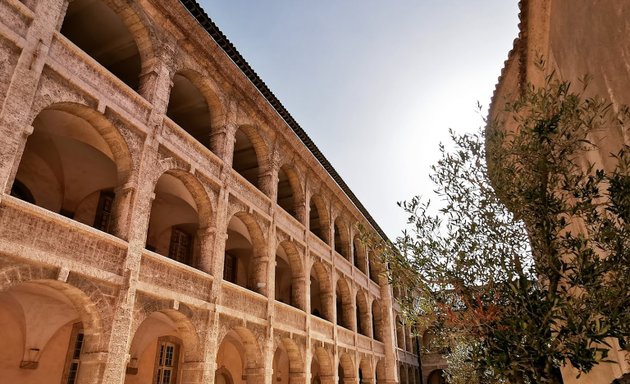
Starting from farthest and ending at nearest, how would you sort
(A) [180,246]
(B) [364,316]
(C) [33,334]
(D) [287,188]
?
1. (B) [364,316]
2. (D) [287,188]
3. (A) [180,246]
4. (C) [33,334]

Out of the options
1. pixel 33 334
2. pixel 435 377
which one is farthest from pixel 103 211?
pixel 435 377

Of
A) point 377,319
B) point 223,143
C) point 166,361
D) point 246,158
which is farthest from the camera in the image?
point 377,319

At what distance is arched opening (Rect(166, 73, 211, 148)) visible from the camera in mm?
11805

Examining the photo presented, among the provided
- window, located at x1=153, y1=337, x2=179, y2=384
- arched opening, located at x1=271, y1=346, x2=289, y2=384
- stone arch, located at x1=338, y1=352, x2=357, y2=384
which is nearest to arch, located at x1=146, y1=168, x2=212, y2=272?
window, located at x1=153, y1=337, x2=179, y2=384

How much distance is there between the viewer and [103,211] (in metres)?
10.9

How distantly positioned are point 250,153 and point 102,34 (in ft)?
20.5

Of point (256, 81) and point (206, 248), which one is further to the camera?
point (256, 81)

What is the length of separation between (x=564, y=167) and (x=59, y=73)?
763 cm

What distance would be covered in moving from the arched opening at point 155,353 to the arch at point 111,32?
6.22m

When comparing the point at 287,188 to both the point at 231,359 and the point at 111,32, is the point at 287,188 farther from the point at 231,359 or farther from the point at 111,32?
the point at 111,32

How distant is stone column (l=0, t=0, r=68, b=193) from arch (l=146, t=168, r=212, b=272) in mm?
3151

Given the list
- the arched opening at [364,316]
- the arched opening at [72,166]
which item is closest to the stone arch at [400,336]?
the arched opening at [364,316]

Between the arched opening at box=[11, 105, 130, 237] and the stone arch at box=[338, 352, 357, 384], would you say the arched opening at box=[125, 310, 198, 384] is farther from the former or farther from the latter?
the stone arch at box=[338, 352, 357, 384]

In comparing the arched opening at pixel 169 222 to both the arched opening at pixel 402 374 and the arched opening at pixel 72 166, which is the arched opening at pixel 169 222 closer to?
the arched opening at pixel 72 166
